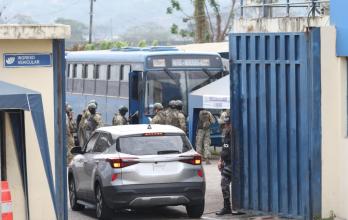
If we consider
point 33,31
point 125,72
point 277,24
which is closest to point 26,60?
point 33,31

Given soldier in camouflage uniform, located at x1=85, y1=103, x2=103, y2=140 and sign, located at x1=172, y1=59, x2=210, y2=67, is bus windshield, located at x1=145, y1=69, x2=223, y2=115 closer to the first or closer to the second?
sign, located at x1=172, y1=59, x2=210, y2=67

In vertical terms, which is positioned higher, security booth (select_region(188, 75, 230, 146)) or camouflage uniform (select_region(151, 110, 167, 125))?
security booth (select_region(188, 75, 230, 146))

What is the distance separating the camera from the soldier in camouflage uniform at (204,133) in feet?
84.6

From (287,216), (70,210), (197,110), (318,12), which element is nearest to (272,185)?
(287,216)

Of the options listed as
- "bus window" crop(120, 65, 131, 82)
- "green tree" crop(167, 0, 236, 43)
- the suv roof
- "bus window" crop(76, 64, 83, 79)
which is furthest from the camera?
"green tree" crop(167, 0, 236, 43)

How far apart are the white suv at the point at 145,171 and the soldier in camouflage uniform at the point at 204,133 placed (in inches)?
357

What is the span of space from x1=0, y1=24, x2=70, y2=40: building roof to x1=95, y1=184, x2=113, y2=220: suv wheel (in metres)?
3.33

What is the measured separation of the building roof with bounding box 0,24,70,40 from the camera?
45.6 ft

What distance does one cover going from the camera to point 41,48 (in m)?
14.3

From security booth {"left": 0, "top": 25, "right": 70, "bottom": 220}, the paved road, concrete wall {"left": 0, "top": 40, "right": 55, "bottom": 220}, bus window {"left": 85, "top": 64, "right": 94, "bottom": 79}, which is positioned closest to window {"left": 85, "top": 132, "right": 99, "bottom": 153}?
the paved road

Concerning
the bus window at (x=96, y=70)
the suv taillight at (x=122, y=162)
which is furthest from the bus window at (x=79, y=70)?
the suv taillight at (x=122, y=162)

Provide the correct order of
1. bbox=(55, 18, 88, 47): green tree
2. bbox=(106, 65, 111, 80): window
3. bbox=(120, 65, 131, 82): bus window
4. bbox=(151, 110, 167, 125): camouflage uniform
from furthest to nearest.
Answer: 1. bbox=(55, 18, 88, 47): green tree
2. bbox=(106, 65, 111, 80): window
3. bbox=(120, 65, 131, 82): bus window
4. bbox=(151, 110, 167, 125): camouflage uniform

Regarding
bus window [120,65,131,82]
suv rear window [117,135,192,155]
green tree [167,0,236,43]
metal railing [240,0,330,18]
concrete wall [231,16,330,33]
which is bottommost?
suv rear window [117,135,192,155]

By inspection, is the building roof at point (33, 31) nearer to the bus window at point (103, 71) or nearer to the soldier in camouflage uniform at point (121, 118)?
the soldier in camouflage uniform at point (121, 118)
